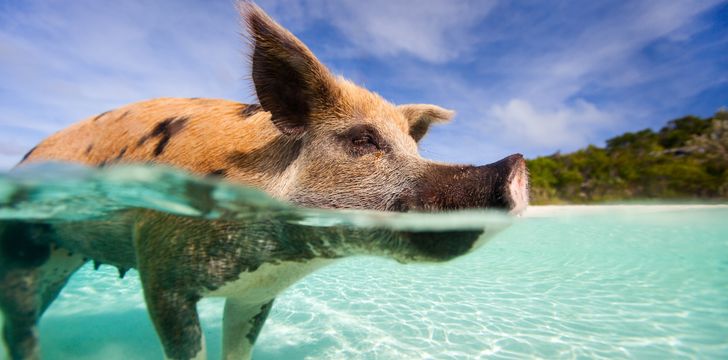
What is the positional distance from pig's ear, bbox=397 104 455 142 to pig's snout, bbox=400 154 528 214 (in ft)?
3.68

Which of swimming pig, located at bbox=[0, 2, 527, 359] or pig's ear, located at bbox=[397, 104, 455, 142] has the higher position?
pig's ear, located at bbox=[397, 104, 455, 142]

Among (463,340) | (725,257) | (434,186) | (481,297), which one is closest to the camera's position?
(434,186)

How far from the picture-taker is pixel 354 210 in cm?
210

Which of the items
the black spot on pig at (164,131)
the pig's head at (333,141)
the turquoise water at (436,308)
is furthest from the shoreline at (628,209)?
the black spot on pig at (164,131)

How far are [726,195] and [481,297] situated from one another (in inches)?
1013

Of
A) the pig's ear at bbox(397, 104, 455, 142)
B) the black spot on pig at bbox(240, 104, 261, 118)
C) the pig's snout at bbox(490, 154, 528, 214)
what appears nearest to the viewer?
the pig's snout at bbox(490, 154, 528, 214)

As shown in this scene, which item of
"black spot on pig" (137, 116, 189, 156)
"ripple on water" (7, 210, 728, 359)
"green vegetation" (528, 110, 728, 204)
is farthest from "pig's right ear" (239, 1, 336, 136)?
"green vegetation" (528, 110, 728, 204)

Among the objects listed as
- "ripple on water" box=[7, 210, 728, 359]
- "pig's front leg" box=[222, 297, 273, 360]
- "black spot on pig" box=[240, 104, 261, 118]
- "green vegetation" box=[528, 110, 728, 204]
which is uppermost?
"green vegetation" box=[528, 110, 728, 204]

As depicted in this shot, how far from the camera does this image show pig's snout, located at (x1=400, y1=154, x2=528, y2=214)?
165 cm

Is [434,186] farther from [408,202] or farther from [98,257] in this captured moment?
[98,257]

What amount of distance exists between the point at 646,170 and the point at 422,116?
97.4 feet

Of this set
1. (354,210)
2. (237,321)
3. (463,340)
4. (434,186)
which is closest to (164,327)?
(237,321)

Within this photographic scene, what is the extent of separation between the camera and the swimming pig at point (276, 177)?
6.83ft

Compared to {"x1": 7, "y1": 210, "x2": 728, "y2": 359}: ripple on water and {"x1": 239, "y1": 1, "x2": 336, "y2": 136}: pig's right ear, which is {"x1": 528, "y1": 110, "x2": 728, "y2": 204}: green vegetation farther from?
{"x1": 239, "y1": 1, "x2": 336, "y2": 136}: pig's right ear
